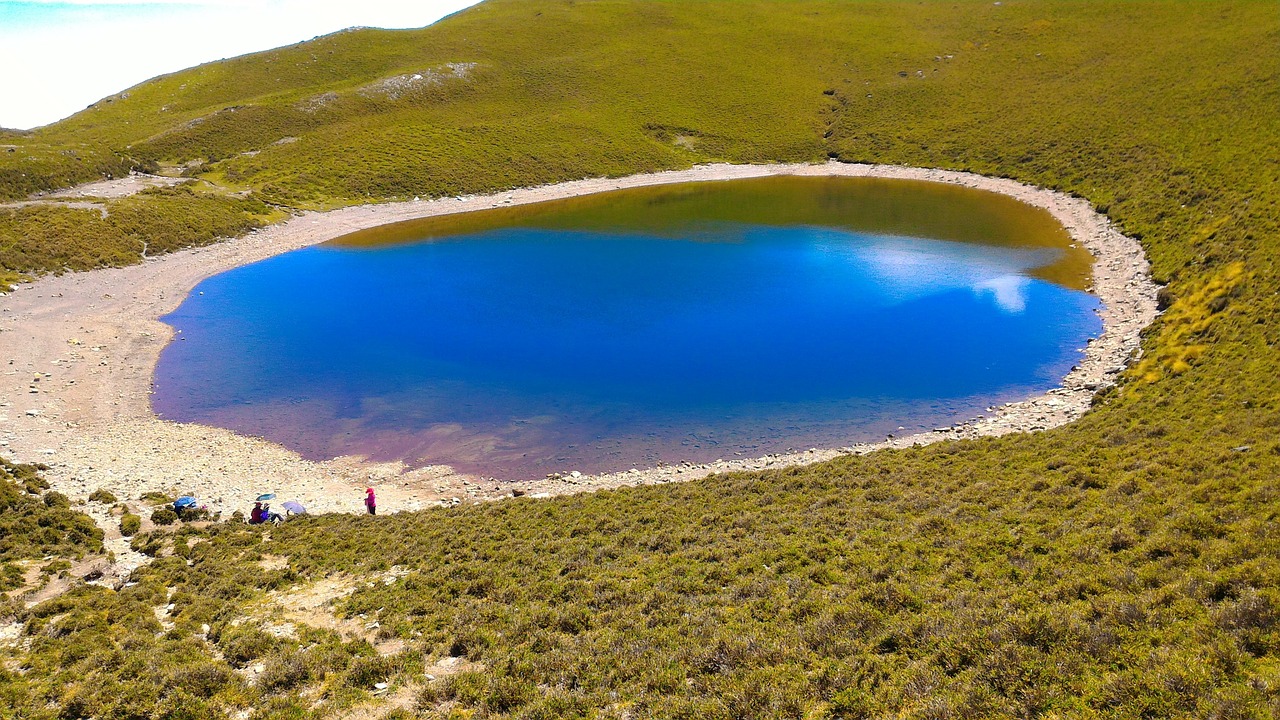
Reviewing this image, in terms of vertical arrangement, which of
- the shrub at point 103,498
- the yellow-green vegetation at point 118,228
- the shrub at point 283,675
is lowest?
the shrub at point 283,675

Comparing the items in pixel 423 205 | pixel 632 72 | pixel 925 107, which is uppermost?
pixel 632 72

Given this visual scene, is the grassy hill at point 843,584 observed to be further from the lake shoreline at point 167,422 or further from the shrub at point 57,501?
the shrub at point 57,501

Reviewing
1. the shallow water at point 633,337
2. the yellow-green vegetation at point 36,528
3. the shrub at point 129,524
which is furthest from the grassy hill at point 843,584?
the shallow water at point 633,337

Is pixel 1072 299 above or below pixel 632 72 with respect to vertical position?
below

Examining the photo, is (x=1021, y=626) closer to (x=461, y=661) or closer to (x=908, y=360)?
(x=461, y=661)

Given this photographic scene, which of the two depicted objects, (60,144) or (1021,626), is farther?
(60,144)

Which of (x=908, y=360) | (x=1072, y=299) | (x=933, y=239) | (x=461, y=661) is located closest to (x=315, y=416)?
(x=461, y=661)

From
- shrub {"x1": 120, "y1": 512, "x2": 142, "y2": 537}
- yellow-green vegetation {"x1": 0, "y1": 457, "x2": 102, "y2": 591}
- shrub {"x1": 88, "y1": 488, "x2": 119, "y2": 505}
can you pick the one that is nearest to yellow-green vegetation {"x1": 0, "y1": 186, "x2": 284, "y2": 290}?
yellow-green vegetation {"x1": 0, "y1": 457, "x2": 102, "y2": 591}
